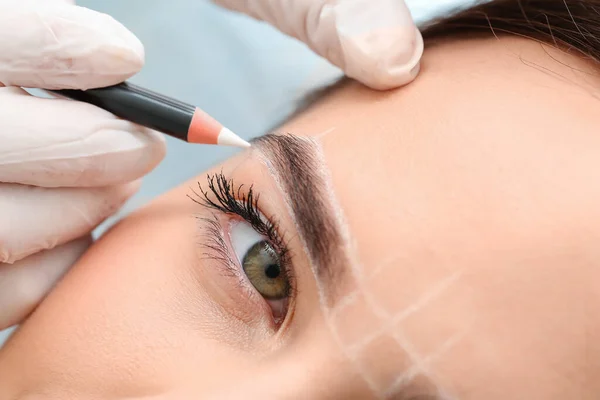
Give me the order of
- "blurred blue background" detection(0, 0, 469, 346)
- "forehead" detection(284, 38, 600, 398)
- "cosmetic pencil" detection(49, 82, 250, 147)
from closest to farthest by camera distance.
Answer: "forehead" detection(284, 38, 600, 398), "cosmetic pencil" detection(49, 82, 250, 147), "blurred blue background" detection(0, 0, 469, 346)

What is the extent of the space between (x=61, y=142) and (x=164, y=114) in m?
0.13

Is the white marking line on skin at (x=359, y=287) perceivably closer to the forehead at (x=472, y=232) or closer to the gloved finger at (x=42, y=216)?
the forehead at (x=472, y=232)

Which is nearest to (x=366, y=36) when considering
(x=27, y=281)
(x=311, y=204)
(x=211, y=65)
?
(x=311, y=204)

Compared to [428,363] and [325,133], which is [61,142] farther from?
[428,363]

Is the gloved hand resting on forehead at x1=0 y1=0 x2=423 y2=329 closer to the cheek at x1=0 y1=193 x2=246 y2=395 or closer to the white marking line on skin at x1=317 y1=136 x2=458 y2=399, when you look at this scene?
the cheek at x1=0 y1=193 x2=246 y2=395

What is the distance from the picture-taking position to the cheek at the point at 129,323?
60 cm

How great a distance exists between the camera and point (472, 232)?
0.55 meters

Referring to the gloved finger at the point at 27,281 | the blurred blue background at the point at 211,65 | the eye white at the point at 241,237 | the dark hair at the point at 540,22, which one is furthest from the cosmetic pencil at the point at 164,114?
the blurred blue background at the point at 211,65

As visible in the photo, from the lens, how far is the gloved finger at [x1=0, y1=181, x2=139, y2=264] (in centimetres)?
69

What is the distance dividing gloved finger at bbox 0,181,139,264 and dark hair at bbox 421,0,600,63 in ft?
1.91

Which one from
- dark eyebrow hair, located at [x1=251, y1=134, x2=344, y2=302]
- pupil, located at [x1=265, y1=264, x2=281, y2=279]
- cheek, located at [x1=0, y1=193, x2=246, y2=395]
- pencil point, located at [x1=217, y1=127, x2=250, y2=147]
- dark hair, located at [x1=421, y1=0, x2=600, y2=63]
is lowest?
cheek, located at [x1=0, y1=193, x2=246, y2=395]

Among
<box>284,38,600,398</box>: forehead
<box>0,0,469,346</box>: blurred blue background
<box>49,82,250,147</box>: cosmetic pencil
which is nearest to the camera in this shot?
<box>284,38,600,398</box>: forehead

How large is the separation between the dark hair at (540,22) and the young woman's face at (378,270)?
0.05 meters

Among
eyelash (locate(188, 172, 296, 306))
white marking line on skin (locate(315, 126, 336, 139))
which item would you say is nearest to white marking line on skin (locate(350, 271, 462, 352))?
eyelash (locate(188, 172, 296, 306))
